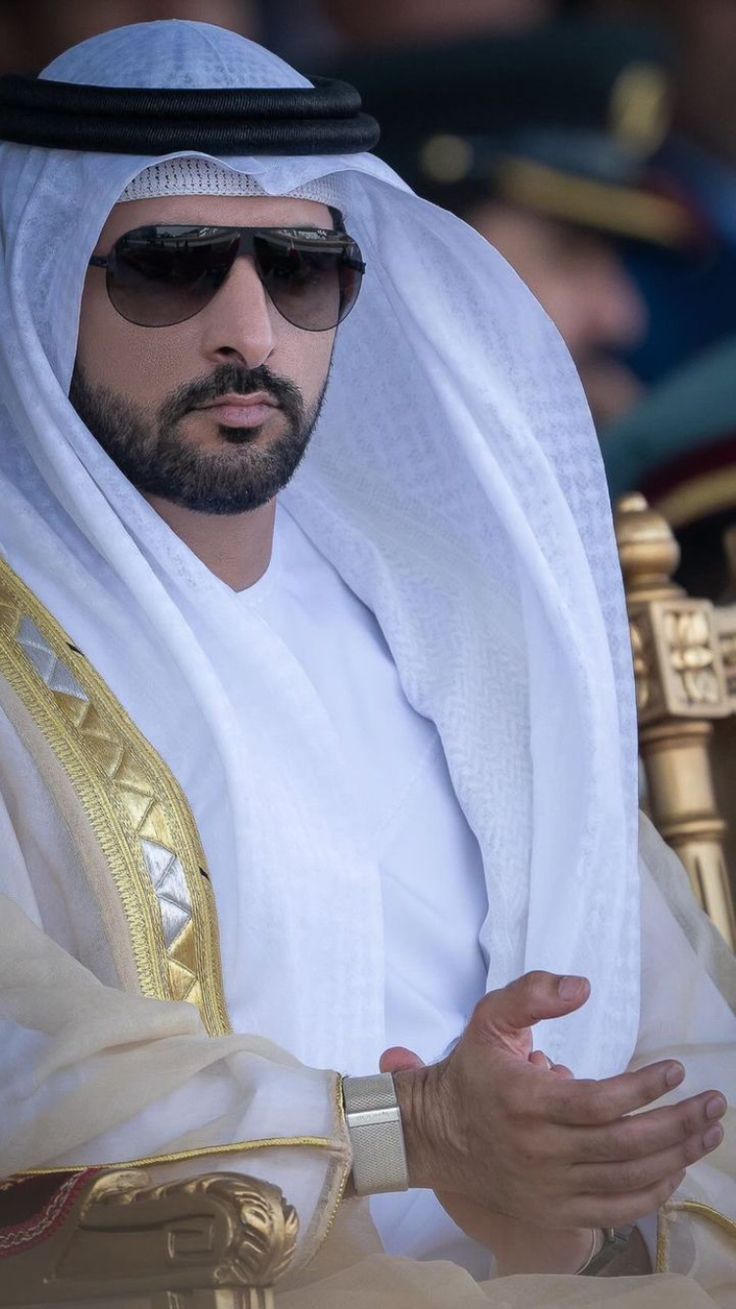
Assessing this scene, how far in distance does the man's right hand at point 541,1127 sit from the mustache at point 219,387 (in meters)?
0.81

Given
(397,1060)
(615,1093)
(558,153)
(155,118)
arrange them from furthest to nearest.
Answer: (558,153) < (155,118) < (397,1060) < (615,1093)

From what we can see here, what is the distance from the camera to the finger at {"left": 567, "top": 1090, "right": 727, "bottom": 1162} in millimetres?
1676

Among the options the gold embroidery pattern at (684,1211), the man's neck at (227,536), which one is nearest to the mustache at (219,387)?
the man's neck at (227,536)

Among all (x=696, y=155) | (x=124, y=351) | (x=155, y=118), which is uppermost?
(x=696, y=155)

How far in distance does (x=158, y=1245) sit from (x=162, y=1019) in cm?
23

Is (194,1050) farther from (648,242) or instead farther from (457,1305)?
(648,242)

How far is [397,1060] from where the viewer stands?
1881mm

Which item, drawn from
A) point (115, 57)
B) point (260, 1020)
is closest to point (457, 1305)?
point (260, 1020)

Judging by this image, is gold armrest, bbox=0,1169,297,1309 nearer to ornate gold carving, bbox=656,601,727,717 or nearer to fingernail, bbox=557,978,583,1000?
fingernail, bbox=557,978,583,1000

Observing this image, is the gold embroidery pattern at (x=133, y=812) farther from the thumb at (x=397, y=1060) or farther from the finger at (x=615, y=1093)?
the finger at (x=615, y=1093)

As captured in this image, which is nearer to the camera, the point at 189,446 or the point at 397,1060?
the point at 397,1060

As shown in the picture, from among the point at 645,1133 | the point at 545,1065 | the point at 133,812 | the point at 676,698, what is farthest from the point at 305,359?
the point at 645,1133

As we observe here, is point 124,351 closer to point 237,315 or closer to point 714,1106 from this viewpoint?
point 237,315

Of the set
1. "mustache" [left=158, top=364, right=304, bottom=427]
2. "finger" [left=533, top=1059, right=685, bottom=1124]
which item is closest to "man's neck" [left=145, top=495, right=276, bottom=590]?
"mustache" [left=158, top=364, right=304, bottom=427]
